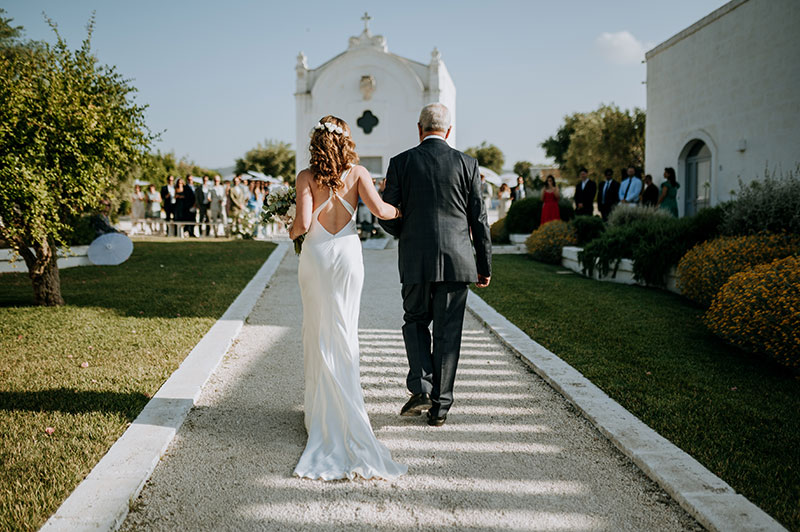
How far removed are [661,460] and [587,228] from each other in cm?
1198

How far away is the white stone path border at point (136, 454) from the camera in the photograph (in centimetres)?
288

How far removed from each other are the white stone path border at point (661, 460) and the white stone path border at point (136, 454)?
2818mm

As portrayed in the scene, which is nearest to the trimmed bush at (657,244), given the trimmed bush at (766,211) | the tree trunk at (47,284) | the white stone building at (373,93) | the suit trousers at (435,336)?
the trimmed bush at (766,211)

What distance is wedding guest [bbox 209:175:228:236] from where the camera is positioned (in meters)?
23.4

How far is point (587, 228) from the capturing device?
14.9m

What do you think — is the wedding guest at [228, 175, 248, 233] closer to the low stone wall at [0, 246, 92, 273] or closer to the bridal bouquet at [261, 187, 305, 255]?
the low stone wall at [0, 246, 92, 273]

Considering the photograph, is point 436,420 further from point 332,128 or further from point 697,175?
point 697,175

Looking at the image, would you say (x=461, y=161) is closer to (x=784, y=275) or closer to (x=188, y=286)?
(x=784, y=275)

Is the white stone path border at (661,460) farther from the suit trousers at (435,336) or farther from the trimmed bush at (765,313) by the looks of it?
the trimmed bush at (765,313)

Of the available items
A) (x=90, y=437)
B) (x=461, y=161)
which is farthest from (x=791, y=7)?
(x=90, y=437)

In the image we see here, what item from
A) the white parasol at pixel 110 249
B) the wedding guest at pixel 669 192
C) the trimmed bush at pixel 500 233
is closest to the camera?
the white parasol at pixel 110 249

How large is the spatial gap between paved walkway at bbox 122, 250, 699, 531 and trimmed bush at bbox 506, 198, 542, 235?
14.1m

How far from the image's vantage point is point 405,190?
4.33 meters

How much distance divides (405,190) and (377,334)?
10.3 ft
